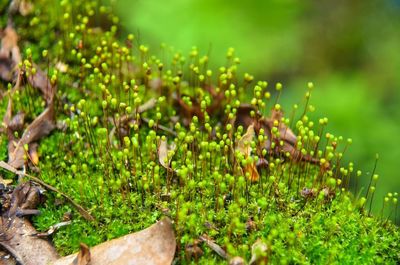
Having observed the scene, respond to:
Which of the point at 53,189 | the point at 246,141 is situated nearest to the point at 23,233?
the point at 53,189

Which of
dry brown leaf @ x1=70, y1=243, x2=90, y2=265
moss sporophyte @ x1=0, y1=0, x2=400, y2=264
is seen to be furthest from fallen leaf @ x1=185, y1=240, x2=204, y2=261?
dry brown leaf @ x1=70, y1=243, x2=90, y2=265

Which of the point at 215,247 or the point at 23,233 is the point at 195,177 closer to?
the point at 215,247

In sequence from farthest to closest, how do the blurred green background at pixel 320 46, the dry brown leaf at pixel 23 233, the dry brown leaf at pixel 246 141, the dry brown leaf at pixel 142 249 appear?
the blurred green background at pixel 320 46
the dry brown leaf at pixel 246 141
the dry brown leaf at pixel 23 233
the dry brown leaf at pixel 142 249

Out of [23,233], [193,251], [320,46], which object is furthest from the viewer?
[320,46]

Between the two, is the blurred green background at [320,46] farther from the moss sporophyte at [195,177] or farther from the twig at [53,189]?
the twig at [53,189]

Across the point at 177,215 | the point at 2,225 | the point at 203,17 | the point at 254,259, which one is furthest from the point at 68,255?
the point at 203,17

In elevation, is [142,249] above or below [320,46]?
below

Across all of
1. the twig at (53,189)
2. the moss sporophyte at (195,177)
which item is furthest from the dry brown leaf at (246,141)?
the twig at (53,189)
